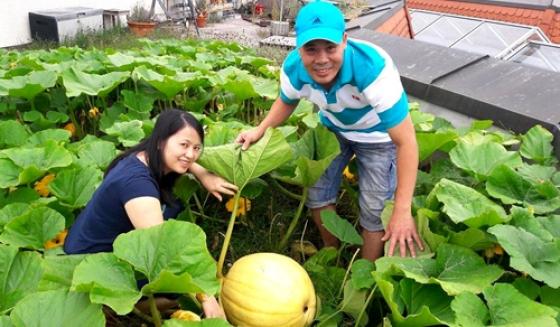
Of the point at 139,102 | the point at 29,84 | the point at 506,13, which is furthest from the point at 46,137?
the point at 506,13

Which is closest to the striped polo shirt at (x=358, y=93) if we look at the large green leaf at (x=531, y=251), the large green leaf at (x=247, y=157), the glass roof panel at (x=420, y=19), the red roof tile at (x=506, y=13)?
the large green leaf at (x=247, y=157)

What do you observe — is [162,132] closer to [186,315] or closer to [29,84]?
[186,315]

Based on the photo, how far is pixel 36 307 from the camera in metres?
1.23

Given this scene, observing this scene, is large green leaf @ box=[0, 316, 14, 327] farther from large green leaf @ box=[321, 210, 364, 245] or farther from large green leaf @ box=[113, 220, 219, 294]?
large green leaf @ box=[321, 210, 364, 245]

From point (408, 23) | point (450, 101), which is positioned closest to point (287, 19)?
point (408, 23)

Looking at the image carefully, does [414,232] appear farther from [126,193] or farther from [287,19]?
[287,19]

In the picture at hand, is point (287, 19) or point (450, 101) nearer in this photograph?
point (450, 101)

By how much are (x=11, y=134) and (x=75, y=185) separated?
70 centimetres

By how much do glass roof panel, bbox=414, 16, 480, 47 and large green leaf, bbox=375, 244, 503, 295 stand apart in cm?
584

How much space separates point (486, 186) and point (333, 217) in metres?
0.57

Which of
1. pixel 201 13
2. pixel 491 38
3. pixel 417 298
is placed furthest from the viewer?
pixel 201 13

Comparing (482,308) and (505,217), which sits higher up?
(505,217)

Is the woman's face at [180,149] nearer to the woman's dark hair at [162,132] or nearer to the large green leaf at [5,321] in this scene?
the woman's dark hair at [162,132]

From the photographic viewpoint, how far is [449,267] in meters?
1.63
